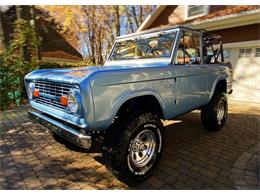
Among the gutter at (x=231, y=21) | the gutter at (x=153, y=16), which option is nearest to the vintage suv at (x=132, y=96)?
the gutter at (x=231, y=21)

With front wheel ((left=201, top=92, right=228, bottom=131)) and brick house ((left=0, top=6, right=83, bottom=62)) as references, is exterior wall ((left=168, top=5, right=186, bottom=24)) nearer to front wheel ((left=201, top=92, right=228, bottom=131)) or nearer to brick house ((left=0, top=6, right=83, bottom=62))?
front wheel ((left=201, top=92, right=228, bottom=131))

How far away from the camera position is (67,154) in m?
3.92

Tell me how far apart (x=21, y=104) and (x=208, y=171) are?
7.14m

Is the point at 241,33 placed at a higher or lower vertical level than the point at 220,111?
higher

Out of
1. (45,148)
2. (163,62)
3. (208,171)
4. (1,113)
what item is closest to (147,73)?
(163,62)

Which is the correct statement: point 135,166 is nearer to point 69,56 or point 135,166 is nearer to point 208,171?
point 208,171

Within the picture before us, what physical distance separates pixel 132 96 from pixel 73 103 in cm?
75

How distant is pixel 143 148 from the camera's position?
322 cm

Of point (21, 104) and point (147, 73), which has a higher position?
point (147, 73)

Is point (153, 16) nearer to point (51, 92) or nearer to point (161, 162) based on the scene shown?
point (161, 162)

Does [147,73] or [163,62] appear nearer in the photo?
[147,73]

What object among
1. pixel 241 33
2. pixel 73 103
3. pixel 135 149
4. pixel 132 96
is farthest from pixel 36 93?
pixel 241 33

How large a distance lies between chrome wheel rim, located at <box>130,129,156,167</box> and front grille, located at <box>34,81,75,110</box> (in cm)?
112

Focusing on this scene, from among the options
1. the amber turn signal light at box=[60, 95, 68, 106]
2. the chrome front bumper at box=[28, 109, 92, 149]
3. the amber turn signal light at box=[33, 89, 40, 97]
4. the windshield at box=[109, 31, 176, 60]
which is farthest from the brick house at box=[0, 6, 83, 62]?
the amber turn signal light at box=[60, 95, 68, 106]
